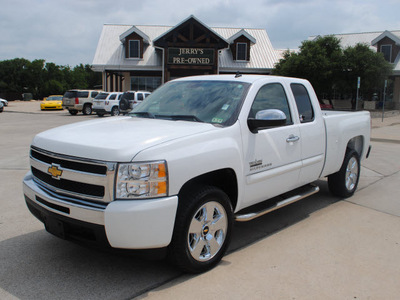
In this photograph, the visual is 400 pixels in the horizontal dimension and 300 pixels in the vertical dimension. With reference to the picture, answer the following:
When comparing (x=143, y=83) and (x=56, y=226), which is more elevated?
(x=143, y=83)

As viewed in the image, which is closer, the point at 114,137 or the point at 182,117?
the point at 114,137

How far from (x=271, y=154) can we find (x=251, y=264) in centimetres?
119

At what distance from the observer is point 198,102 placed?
4258 mm

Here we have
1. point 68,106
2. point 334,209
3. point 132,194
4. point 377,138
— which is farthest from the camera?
Result: point 68,106

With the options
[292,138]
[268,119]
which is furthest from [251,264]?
[292,138]

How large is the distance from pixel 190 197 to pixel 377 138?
12467 mm

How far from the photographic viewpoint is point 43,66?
101 m

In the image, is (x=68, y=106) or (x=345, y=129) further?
(x=68, y=106)

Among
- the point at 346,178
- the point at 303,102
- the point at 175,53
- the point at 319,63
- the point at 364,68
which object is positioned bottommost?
the point at 346,178

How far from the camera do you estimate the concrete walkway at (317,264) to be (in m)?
3.23

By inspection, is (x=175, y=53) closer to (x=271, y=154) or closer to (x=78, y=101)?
(x=78, y=101)

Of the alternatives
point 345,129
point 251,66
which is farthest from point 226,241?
point 251,66

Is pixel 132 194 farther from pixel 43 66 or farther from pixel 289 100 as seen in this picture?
pixel 43 66

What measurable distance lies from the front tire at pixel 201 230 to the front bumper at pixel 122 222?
16 centimetres
